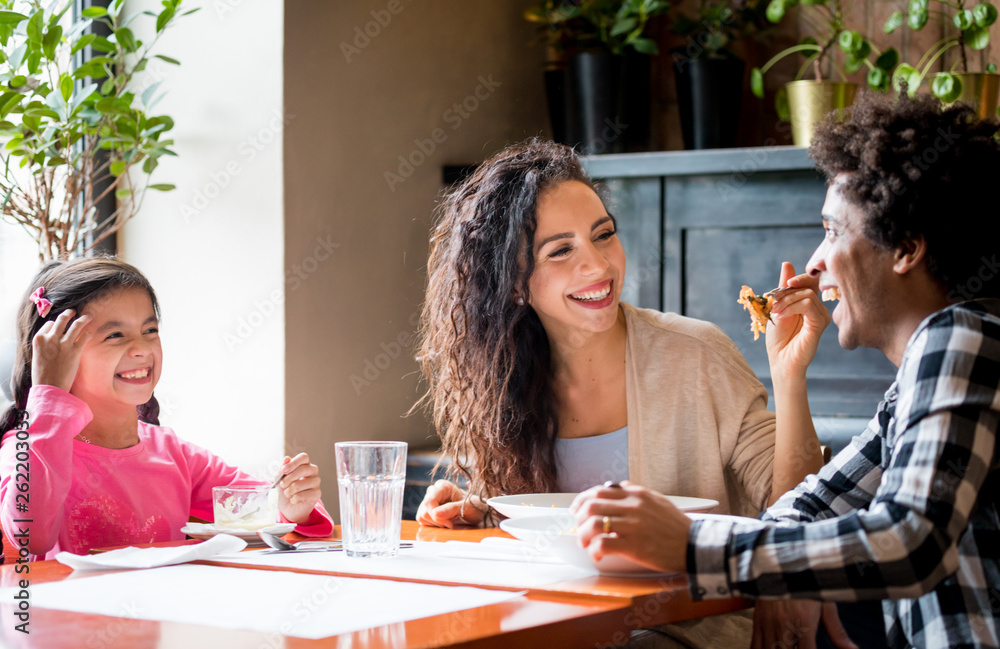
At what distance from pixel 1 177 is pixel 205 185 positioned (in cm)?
50

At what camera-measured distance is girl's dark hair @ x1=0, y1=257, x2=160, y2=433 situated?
167 centimetres

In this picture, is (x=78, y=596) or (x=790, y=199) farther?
(x=790, y=199)

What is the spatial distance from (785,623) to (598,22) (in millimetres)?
2179

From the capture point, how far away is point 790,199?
8.66 feet

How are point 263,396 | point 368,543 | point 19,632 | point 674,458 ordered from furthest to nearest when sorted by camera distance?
1. point 263,396
2. point 674,458
3. point 368,543
4. point 19,632

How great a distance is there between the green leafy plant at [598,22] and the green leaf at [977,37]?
0.82 m

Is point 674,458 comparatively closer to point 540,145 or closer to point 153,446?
point 540,145

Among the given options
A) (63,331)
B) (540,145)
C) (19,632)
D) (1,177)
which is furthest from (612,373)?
(1,177)

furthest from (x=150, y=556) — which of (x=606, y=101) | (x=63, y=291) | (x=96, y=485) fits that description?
(x=606, y=101)

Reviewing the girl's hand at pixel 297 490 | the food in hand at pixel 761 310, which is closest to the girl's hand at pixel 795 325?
the food in hand at pixel 761 310

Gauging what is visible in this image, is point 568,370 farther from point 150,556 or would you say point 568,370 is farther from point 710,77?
point 710,77

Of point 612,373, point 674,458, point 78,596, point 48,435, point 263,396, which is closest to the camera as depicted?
point 78,596

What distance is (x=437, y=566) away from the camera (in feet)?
3.87

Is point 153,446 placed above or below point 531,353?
below
